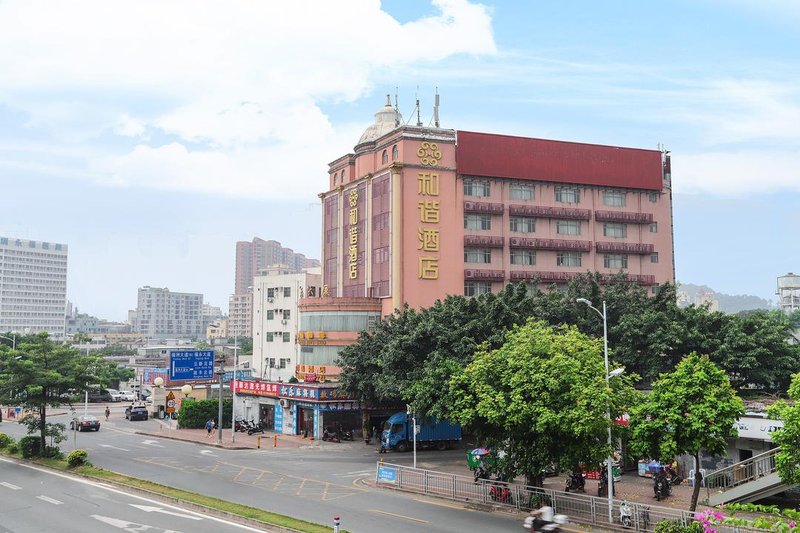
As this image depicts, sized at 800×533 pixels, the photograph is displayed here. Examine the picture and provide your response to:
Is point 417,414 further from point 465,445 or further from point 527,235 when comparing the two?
point 527,235

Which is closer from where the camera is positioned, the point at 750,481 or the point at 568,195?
the point at 750,481

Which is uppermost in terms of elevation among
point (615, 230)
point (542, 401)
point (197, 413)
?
point (615, 230)

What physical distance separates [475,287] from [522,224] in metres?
8.86

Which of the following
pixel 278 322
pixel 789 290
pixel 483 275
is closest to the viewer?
pixel 483 275

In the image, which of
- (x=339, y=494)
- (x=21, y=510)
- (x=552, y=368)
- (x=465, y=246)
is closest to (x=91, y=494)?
(x=21, y=510)

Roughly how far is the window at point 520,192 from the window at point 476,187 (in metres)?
2.91

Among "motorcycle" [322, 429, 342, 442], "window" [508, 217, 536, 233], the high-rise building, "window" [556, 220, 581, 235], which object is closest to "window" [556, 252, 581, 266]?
"window" [556, 220, 581, 235]

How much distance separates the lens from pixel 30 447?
1902 inches

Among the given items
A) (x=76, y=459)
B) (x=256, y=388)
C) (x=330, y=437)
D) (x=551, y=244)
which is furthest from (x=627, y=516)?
(x=551, y=244)

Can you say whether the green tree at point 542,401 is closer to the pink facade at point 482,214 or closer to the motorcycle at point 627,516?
the motorcycle at point 627,516

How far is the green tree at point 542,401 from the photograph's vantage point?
98.9ft

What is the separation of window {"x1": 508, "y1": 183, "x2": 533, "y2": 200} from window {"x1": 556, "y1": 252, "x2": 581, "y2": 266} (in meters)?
6.92

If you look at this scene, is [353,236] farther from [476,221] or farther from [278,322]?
[278,322]

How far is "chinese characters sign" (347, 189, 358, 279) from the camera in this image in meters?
74.0
